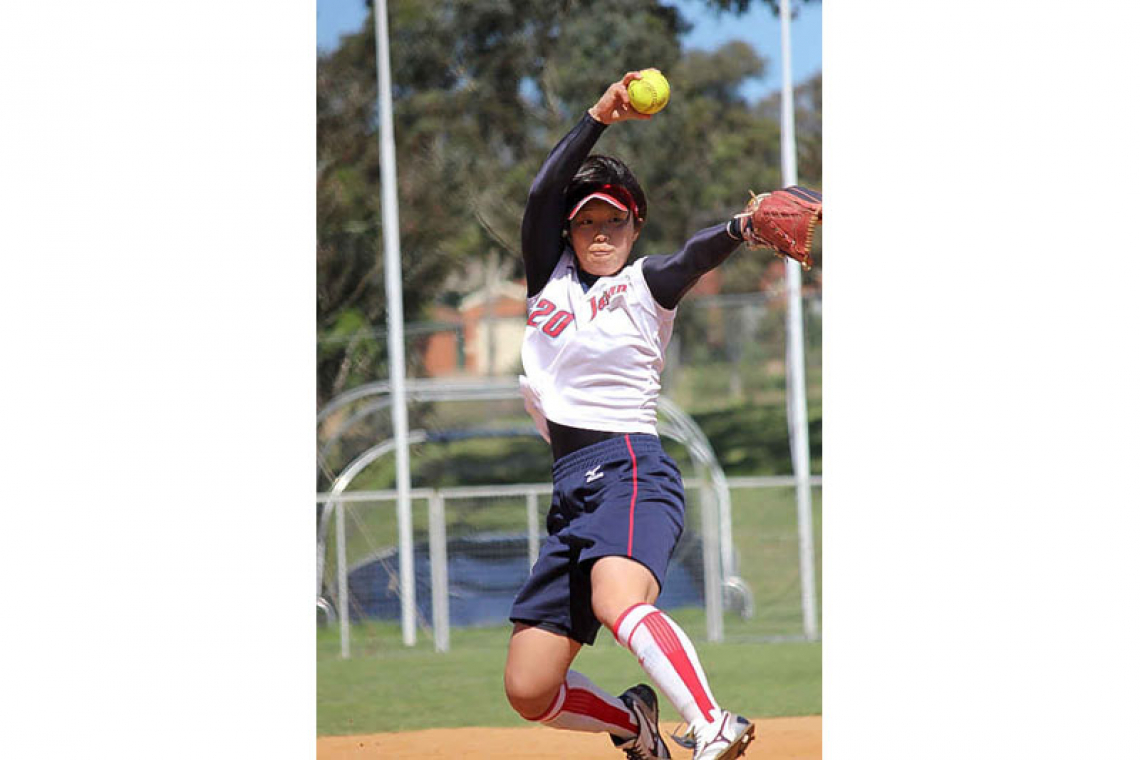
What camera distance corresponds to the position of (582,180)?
3086mm

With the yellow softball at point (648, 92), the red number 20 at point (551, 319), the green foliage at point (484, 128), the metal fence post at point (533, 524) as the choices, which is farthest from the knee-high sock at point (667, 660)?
the green foliage at point (484, 128)

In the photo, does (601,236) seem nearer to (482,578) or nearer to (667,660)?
(667,660)

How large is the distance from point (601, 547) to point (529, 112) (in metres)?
8.70

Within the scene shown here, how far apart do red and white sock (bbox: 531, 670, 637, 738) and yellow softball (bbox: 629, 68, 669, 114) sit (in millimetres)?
1353

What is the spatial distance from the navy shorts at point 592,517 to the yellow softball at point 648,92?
2.49ft

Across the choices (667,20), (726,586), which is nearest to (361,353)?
(726,586)

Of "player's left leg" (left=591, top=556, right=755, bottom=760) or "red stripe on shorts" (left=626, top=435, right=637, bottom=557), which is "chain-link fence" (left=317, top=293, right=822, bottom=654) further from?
"player's left leg" (left=591, top=556, right=755, bottom=760)

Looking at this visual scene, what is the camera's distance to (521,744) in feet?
13.9

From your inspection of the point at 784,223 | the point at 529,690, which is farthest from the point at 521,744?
the point at 784,223

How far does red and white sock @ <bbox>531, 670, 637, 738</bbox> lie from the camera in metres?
3.08

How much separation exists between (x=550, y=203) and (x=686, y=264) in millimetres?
374

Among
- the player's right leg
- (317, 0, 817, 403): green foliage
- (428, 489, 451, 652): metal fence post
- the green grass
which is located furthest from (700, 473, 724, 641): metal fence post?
the player's right leg
